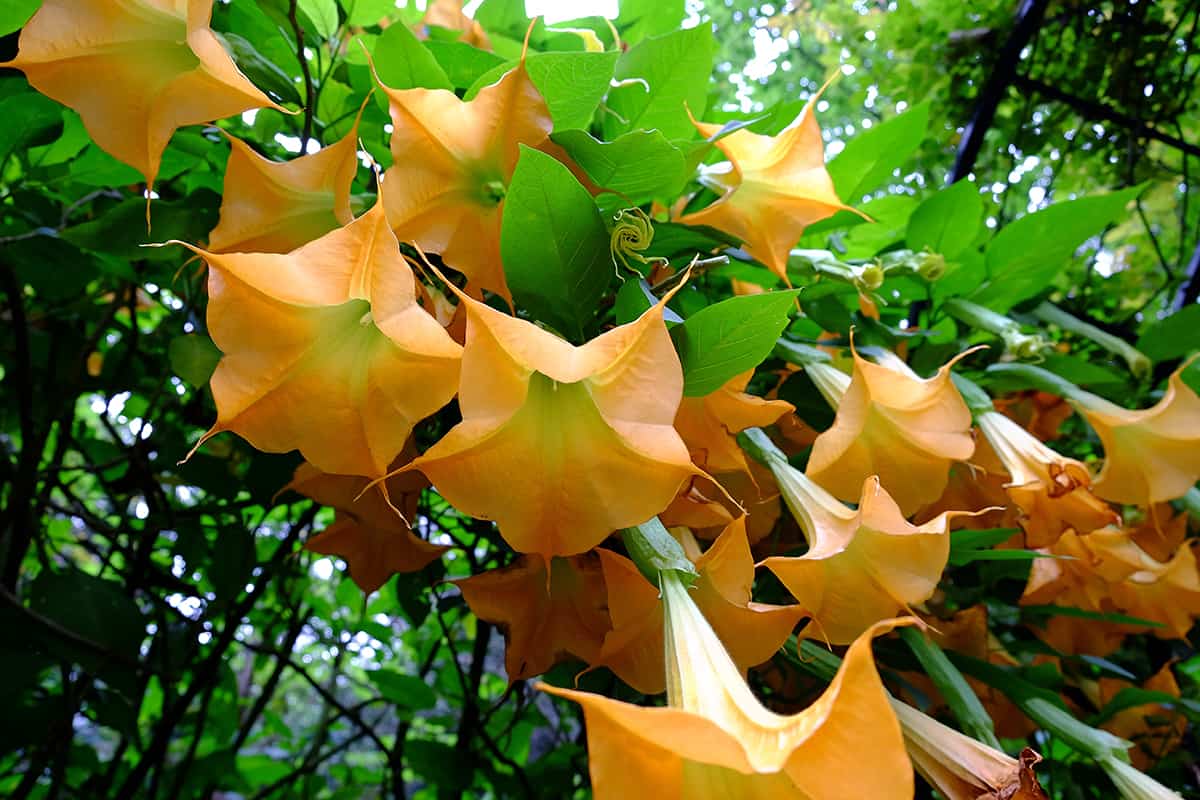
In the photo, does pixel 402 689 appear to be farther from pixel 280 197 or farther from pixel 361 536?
pixel 280 197

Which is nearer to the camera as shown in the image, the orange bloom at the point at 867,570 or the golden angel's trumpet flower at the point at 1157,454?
the orange bloom at the point at 867,570

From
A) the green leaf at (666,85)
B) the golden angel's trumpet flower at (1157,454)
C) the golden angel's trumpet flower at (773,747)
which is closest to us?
the golden angel's trumpet flower at (773,747)

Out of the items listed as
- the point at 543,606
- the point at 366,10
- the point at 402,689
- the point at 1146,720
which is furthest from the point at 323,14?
the point at 1146,720

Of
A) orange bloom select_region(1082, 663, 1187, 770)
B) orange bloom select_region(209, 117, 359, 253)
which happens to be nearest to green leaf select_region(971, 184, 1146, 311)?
orange bloom select_region(1082, 663, 1187, 770)

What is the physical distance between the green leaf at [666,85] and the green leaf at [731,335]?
0.22 meters

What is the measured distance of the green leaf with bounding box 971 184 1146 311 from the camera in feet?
2.68

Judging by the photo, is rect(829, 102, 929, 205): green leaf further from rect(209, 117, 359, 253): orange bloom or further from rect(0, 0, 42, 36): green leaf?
rect(0, 0, 42, 36): green leaf

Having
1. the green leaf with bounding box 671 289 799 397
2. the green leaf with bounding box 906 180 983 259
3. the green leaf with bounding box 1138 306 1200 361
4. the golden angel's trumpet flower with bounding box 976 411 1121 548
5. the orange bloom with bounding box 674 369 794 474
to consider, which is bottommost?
the orange bloom with bounding box 674 369 794 474

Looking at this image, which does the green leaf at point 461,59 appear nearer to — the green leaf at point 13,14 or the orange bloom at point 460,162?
the orange bloom at point 460,162

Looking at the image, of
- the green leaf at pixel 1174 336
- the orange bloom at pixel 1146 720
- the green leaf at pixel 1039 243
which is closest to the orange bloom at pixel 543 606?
the green leaf at pixel 1039 243

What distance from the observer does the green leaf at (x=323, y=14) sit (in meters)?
0.64

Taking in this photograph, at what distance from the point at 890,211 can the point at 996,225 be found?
724mm

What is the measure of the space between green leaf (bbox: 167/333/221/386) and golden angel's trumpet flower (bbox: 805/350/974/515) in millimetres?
442

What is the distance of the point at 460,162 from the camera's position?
47 centimetres
